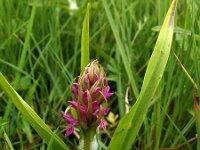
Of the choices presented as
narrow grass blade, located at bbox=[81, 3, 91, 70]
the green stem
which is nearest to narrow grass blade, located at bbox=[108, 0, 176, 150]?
the green stem

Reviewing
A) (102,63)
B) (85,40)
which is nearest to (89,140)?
(85,40)

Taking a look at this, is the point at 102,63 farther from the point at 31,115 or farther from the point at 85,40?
the point at 31,115

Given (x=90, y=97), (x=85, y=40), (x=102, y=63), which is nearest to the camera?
(x=90, y=97)

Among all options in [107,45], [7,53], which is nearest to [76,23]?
[107,45]

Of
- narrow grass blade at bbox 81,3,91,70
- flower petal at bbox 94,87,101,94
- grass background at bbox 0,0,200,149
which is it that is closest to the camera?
flower petal at bbox 94,87,101,94

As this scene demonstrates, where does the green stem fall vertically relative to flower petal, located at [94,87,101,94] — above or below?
below

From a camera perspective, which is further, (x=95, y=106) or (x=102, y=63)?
(x=102, y=63)

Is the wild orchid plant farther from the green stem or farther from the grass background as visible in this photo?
the grass background
